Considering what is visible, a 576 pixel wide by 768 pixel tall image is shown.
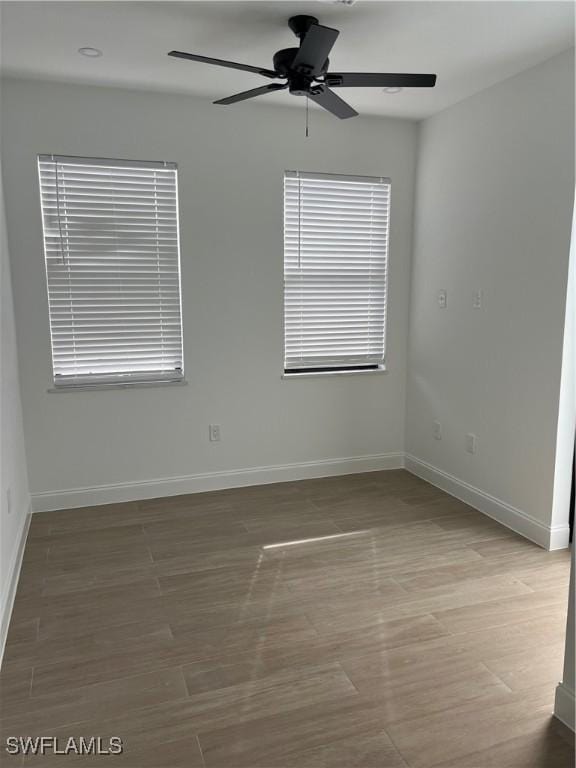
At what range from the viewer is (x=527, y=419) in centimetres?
346

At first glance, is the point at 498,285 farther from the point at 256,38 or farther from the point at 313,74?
the point at 256,38

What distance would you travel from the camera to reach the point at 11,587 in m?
2.81

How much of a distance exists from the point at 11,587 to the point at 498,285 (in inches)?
130

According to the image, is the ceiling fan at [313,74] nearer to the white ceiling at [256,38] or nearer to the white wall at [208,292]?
the white ceiling at [256,38]

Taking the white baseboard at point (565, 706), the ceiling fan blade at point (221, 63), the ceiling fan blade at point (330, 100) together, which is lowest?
the white baseboard at point (565, 706)

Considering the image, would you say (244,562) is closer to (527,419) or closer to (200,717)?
(200,717)

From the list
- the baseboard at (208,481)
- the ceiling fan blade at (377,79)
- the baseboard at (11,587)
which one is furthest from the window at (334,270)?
the baseboard at (11,587)

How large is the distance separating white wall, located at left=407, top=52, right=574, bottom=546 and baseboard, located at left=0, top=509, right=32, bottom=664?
2.92 m

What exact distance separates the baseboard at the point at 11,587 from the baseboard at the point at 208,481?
1.33 feet

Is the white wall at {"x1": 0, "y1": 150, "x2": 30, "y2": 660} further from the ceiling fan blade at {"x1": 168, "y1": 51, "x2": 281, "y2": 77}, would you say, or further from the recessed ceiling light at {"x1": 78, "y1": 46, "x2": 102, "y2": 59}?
the ceiling fan blade at {"x1": 168, "y1": 51, "x2": 281, "y2": 77}

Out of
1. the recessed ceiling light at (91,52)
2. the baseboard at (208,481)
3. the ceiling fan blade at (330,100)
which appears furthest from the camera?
the baseboard at (208,481)

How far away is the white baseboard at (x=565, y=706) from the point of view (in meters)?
1.99

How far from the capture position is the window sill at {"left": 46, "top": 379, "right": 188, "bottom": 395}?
3.83 m

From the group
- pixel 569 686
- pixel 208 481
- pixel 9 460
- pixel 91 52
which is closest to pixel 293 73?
pixel 91 52
